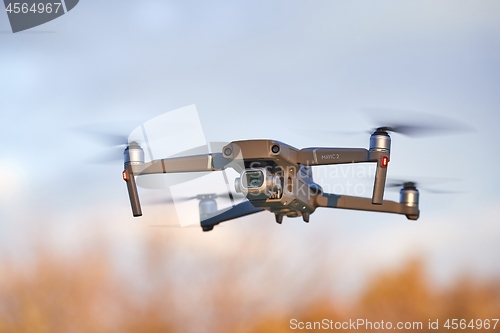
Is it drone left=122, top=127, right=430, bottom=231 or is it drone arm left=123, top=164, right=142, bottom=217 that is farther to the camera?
drone arm left=123, top=164, right=142, bottom=217

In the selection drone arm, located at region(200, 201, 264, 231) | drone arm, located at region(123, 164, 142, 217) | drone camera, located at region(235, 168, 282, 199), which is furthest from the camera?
drone arm, located at region(200, 201, 264, 231)

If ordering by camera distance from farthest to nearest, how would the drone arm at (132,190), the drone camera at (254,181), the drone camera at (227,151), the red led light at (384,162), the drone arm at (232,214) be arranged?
the drone arm at (232,214)
the drone arm at (132,190)
the red led light at (384,162)
the drone camera at (254,181)
the drone camera at (227,151)

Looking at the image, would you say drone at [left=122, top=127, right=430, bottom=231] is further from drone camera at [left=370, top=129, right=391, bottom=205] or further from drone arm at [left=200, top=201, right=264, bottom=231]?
drone arm at [left=200, top=201, right=264, bottom=231]

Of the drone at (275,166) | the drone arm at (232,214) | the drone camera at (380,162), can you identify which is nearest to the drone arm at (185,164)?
the drone at (275,166)

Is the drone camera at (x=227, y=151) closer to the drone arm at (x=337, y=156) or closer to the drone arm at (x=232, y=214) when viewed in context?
the drone arm at (x=337, y=156)

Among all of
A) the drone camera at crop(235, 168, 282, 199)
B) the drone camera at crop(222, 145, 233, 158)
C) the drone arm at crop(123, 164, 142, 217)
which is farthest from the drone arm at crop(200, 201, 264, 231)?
the drone camera at crop(222, 145, 233, 158)

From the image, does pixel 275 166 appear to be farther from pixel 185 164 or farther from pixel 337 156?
pixel 185 164

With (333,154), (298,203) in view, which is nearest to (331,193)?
(298,203)
